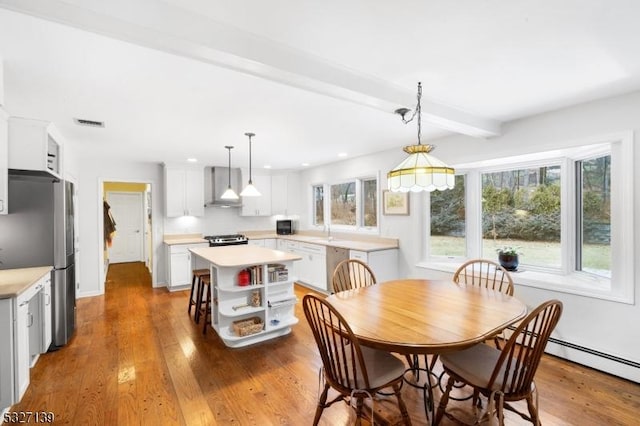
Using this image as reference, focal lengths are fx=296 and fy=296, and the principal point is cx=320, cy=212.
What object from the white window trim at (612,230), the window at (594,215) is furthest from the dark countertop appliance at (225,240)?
the window at (594,215)

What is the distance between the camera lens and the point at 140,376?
247cm

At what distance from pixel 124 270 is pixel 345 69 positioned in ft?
24.0

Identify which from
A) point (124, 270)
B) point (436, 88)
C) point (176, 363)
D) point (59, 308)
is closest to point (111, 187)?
point (124, 270)

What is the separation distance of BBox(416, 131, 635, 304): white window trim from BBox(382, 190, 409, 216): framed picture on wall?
0.90m

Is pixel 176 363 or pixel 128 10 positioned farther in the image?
pixel 176 363

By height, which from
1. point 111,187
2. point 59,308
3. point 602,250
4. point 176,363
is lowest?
point 176,363

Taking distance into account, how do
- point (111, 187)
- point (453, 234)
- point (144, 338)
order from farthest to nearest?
1. point (111, 187)
2. point (453, 234)
3. point (144, 338)

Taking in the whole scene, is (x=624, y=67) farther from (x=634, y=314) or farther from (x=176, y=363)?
(x=176, y=363)

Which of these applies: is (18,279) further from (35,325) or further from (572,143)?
(572,143)

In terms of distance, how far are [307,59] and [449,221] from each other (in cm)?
305

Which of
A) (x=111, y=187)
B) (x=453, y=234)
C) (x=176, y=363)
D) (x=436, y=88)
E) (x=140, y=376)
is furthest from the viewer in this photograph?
(x=111, y=187)

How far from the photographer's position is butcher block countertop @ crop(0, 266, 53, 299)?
6.29 feet

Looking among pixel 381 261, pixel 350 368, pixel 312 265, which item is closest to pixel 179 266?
pixel 312 265

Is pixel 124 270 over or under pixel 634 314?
under
